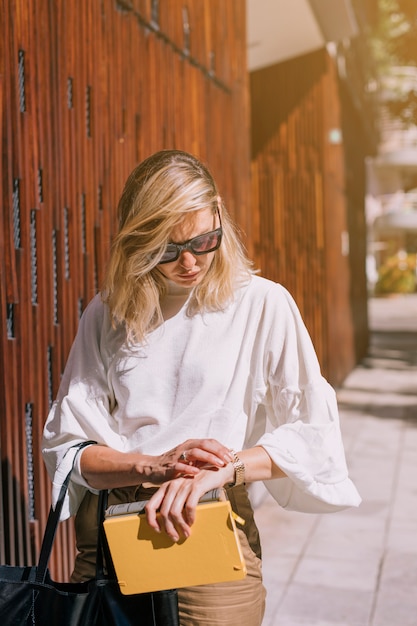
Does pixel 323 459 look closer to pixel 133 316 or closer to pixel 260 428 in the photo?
pixel 260 428

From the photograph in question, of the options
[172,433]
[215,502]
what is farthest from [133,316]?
[215,502]

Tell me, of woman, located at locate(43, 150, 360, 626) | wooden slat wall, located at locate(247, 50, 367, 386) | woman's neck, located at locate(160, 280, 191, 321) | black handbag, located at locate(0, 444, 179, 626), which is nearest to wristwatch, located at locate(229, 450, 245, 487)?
woman, located at locate(43, 150, 360, 626)

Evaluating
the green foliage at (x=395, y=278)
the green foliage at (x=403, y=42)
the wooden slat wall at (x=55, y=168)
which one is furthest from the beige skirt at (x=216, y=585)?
the green foliage at (x=395, y=278)

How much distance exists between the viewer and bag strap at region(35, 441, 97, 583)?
5.75ft

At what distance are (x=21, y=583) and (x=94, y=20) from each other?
9.22 ft

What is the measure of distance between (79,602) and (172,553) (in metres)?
0.21

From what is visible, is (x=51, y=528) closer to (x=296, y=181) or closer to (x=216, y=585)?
(x=216, y=585)

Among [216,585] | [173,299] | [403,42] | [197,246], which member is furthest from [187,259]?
[403,42]

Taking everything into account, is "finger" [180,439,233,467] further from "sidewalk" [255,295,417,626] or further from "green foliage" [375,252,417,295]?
"green foliage" [375,252,417,295]

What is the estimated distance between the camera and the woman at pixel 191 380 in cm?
188

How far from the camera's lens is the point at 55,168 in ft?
11.8

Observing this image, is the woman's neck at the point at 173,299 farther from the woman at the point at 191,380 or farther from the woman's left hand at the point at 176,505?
the woman's left hand at the point at 176,505

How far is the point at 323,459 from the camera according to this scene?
189 cm

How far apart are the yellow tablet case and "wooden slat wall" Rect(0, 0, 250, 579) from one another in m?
1.58
